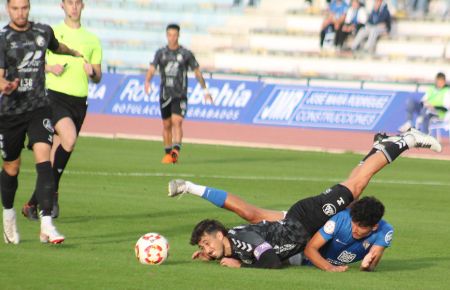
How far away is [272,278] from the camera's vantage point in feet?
32.7

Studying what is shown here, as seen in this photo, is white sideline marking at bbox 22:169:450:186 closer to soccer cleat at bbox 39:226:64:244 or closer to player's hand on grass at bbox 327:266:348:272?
soccer cleat at bbox 39:226:64:244

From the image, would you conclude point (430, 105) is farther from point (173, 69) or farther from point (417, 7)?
point (417, 7)

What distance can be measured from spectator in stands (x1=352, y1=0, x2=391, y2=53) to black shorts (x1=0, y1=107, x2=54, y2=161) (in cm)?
2721

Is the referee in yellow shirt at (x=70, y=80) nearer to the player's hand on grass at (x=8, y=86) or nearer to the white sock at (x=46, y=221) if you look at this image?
the white sock at (x=46, y=221)

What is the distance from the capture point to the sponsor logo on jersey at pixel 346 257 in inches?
431

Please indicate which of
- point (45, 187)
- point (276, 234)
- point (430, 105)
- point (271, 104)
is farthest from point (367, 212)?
point (271, 104)

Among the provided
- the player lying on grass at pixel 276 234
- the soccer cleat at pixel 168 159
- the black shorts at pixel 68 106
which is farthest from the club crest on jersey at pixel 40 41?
the soccer cleat at pixel 168 159

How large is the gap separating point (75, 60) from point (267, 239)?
4.69 m

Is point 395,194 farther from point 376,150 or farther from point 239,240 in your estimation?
point 239,240

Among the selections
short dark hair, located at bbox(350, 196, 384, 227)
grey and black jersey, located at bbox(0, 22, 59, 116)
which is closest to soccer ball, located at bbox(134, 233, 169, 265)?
short dark hair, located at bbox(350, 196, 384, 227)

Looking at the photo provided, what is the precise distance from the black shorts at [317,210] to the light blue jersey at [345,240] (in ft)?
0.72

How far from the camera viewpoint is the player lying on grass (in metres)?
10.6

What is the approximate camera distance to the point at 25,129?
11.5 metres

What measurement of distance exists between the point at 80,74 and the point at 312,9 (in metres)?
27.6
